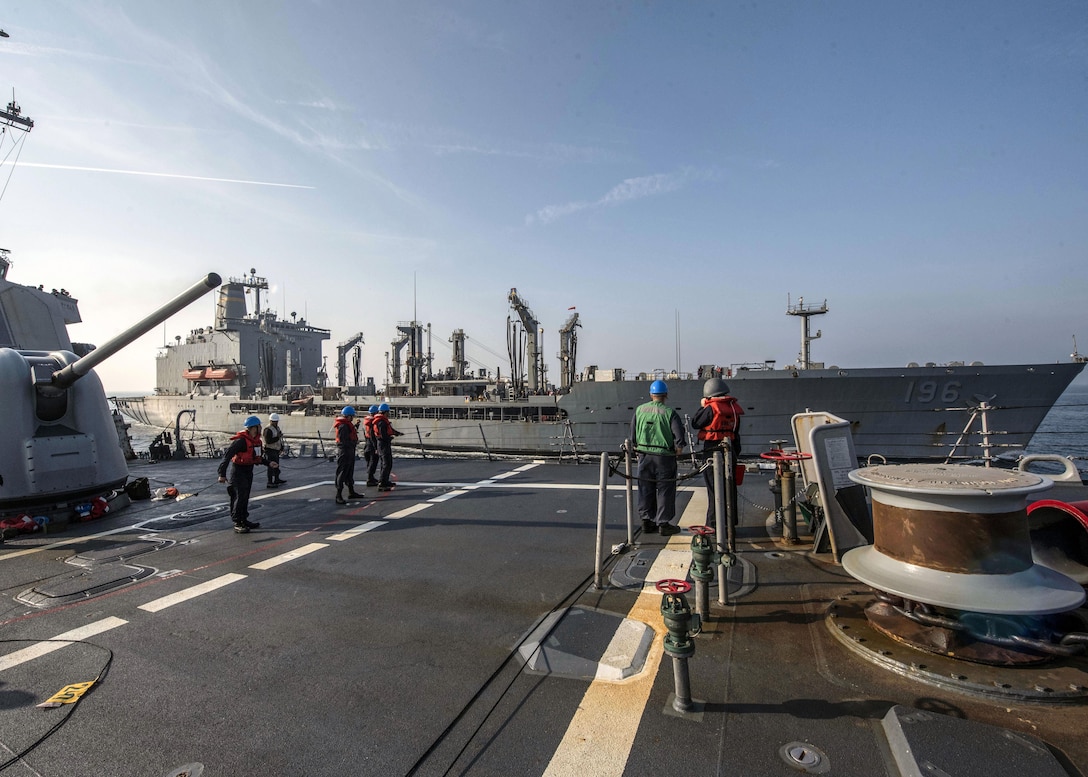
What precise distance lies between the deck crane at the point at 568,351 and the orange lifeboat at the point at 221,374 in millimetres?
28857

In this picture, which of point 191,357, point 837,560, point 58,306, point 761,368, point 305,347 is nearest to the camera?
point 837,560

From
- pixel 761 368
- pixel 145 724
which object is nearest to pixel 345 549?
pixel 145 724

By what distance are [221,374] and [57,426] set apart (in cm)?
4102

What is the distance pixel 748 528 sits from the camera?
5.23m

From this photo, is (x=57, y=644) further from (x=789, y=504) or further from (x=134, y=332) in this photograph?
(x=789, y=504)

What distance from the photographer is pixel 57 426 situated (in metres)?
6.94

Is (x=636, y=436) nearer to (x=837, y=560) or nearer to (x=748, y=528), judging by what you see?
(x=748, y=528)

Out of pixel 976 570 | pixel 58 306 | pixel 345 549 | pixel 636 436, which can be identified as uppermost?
pixel 58 306

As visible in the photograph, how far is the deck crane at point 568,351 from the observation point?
34.8 m

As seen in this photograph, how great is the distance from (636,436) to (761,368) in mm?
20297

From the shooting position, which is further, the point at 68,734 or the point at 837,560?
the point at 837,560

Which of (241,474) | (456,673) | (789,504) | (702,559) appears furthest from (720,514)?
(241,474)

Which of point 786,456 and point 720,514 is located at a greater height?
point 786,456

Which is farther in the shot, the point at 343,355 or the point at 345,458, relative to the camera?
the point at 343,355
